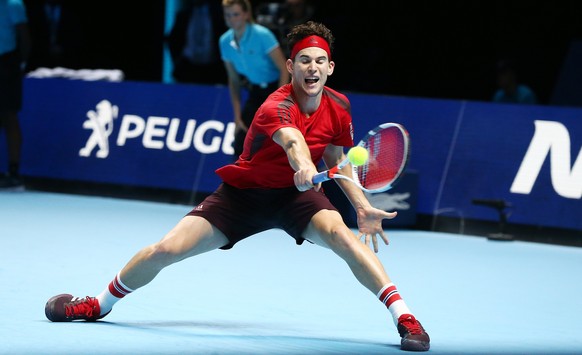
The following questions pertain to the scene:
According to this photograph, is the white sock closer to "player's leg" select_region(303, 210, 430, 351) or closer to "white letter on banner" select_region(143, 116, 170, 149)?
"player's leg" select_region(303, 210, 430, 351)

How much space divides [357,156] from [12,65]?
812 centimetres

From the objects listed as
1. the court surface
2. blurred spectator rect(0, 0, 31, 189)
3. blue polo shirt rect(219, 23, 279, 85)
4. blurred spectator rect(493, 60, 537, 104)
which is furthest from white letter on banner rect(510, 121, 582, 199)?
blurred spectator rect(0, 0, 31, 189)

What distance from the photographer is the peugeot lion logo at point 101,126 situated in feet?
42.8

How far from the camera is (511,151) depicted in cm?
1060

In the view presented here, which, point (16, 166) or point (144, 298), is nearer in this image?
point (144, 298)

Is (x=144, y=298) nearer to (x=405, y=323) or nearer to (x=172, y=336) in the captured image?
(x=172, y=336)

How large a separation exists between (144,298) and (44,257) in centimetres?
183

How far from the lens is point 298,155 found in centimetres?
556

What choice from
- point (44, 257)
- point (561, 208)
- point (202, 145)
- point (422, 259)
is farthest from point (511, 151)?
point (44, 257)

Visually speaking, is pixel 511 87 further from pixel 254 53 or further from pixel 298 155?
pixel 298 155

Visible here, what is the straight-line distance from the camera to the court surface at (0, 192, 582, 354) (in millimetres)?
5719

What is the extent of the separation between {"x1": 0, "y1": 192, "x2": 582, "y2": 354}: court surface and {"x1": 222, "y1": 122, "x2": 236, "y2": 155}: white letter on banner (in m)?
1.36

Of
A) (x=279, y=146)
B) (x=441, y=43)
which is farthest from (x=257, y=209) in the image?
(x=441, y=43)

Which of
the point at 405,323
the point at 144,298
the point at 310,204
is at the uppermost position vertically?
the point at 310,204
